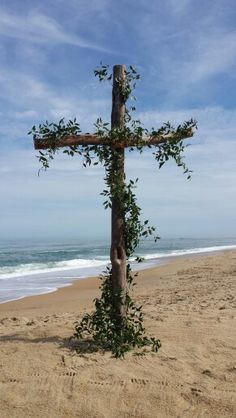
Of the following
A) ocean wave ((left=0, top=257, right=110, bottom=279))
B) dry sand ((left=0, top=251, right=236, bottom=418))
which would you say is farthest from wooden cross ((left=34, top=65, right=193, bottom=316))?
ocean wave ((left=0, top=257, right=110, bottom=279))

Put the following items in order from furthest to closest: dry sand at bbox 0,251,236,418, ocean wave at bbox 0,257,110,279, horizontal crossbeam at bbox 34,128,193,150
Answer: ocean wave at bbox 0,257,110,279 → horizontal crossbeam at bbox 34,128,193,150 → dry sand at bbox 0,251,236,418

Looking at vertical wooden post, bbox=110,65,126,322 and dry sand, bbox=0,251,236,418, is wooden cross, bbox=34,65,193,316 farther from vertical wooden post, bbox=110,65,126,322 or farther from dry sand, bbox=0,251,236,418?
dry sand, bbox=0,251,236,418

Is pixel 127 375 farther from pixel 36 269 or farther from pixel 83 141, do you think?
pixel 36 269

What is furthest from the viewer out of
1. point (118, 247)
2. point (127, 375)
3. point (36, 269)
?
point (36, 269)

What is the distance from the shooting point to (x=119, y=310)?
19.0 ft

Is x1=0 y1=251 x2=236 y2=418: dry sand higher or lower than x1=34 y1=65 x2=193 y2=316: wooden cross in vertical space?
lower

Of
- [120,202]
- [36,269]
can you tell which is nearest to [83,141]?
[120,202]

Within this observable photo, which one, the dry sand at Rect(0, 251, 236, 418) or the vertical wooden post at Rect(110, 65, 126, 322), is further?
the vertical wooden post at Rect(110, 65, 126, 322)

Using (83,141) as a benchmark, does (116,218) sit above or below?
below

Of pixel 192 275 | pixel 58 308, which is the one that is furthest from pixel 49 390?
pixel 192 275

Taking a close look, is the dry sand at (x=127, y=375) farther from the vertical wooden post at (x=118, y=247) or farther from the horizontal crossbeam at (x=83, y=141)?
the horizontal crossbeam at (x=83, y=141)

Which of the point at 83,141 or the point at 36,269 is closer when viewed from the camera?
the point at 83,141

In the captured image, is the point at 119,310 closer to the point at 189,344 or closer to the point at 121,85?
the point at 189,344

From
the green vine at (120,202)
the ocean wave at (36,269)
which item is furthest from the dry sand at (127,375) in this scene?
the ocean wave at (36,269)
